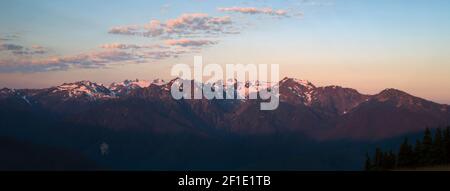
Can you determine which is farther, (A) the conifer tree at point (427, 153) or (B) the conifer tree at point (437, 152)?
(A) the conifer tree at point (427, 153)

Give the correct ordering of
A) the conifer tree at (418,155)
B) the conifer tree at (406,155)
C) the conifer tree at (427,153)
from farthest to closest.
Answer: the conifer tree at (406,155) < the conifer tree at (418,155) < the conifer tree at (427,153)

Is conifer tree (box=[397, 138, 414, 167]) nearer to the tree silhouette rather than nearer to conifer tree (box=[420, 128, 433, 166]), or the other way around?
the tree silhouette

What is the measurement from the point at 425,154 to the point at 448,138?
6.39m

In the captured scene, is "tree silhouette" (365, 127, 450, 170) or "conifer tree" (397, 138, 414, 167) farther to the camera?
"conifer tree" (397, 138, 414, 167)

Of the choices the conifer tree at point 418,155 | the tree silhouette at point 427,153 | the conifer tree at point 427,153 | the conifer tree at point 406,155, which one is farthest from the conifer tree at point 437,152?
the conifer tree at point 406,155

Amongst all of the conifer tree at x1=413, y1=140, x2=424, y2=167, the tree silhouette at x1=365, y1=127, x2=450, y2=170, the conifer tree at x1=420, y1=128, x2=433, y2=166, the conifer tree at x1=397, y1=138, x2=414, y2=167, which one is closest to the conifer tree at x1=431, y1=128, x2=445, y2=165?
the tree silhouette at x1=365, y1=127, x2=450, y2=170

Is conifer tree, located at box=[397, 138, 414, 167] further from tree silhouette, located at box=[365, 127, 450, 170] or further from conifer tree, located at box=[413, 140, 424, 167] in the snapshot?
conifer tree, located at box=[413, 140, 424, 167]

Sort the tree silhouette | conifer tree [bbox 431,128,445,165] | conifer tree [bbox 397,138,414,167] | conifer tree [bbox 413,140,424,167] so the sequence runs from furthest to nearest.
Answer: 1. conifer tree [bbox 397,138,414,167]
2. conifer tree [bbox 413,140,424,167]
3. conifer tree [bbox 431,128,445,165]
4. the tree silhouette

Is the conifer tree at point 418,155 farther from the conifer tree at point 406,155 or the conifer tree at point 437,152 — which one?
the conifer tree at point 437,152

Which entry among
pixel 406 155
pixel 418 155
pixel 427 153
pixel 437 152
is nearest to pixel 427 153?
pixel 427 153

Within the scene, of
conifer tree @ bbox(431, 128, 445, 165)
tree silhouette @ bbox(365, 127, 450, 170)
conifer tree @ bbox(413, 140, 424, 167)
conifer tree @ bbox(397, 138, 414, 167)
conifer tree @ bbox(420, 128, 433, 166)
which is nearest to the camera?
tree silhouette @ bbox(365, 127, 450, 170)
